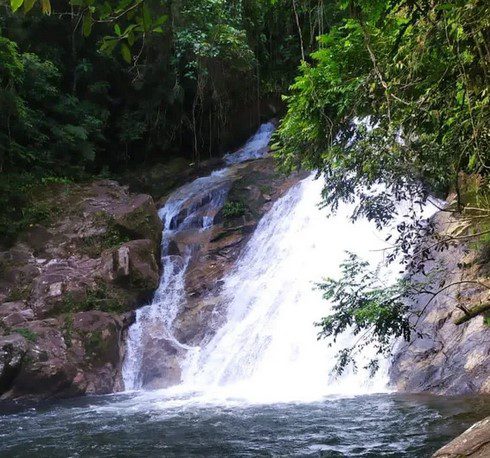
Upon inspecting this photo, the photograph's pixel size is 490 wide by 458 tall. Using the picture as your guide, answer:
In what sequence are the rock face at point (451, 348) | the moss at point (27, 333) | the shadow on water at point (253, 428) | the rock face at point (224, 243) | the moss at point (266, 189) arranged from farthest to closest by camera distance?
the moss at point (266, 189) < the rock face at point (224, 243) < the moss at point (27, 333) < the rock face at point (451, 348) < the shadow on water at point (253, 428)

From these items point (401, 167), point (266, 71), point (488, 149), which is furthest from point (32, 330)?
point (266, 71)

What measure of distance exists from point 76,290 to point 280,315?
4.76 m

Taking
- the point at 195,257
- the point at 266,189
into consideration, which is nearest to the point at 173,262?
the point at 195,257

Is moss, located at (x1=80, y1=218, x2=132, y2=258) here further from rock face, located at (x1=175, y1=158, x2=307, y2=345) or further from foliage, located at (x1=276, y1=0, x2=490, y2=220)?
foliage, located at (x1=276, y1=0, x2=490, y2=220)

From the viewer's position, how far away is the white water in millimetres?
9734

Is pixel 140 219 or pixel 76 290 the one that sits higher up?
pixel 140 219

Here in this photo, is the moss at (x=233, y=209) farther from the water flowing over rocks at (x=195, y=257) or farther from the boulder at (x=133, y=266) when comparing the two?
the boulder at (x=133, y=266)

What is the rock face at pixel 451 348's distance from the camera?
7758 millimetres

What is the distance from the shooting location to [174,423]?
24.8ft

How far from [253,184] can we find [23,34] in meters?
8.68

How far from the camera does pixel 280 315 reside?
38.6 feet

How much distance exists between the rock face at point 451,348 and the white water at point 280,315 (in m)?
0.50

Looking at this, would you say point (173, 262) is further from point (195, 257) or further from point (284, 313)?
point (284, 313)

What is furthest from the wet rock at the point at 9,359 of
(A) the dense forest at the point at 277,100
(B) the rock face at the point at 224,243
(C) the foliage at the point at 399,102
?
(C) the foliage at the point at 399,102
